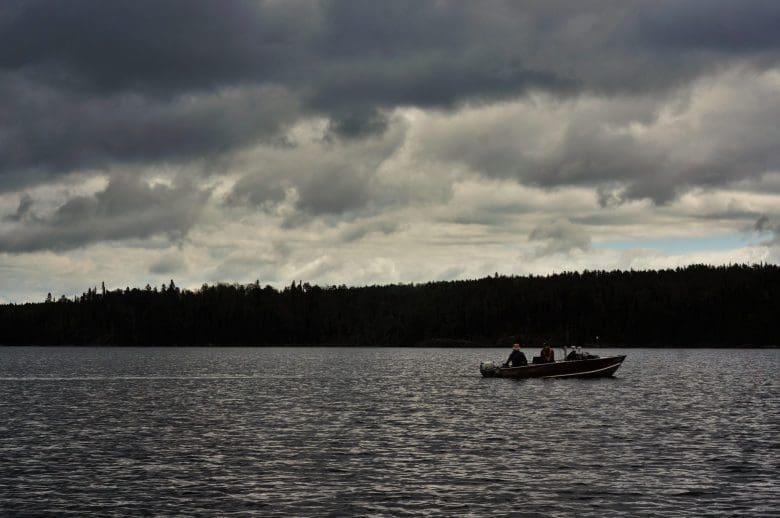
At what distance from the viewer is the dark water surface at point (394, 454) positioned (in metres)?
34.7

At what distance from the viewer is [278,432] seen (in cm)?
5712

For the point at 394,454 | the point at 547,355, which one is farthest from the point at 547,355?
the point at 394,454

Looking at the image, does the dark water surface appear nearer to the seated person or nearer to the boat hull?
the boat hull

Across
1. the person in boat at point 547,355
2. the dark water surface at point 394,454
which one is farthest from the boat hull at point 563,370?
the dark water surface at point 394,454

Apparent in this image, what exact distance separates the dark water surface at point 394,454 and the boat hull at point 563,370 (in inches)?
584

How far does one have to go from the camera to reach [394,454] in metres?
47.2

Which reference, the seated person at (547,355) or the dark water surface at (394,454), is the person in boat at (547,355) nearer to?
the seated person at (547,355)

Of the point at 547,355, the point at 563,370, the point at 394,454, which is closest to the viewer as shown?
the point at 394,454

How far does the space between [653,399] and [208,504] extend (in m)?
57.2

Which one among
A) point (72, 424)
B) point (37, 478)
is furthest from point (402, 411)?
point (37, 478)

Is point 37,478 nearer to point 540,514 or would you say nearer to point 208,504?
point 208,504

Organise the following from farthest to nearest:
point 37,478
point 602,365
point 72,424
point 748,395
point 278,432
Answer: point 602,365 < point 748,395 < point 72,424 < point 278,432 < point 37,478

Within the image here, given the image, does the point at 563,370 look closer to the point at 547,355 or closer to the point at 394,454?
the point at 547,355

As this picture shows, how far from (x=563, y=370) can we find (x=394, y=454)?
60.2 m
